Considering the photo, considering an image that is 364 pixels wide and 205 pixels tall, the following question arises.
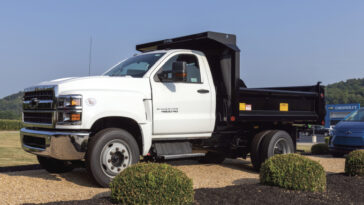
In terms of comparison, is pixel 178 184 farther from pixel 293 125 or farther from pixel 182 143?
pixel 293 125

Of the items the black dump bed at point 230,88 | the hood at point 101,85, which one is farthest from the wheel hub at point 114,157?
the black dump bed at point 230,88

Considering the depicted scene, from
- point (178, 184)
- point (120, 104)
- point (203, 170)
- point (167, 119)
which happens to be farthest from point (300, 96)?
point (178, 184)

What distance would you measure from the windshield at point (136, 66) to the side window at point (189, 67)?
0.23 metres

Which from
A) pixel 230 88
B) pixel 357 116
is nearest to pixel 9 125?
pixel 357 116

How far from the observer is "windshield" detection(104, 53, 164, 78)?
7520 millimetres

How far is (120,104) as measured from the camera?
21.7 ft

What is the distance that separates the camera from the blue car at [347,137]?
12.5 metres

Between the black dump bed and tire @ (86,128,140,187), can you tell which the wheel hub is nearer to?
tire @ (86,128,140,187)

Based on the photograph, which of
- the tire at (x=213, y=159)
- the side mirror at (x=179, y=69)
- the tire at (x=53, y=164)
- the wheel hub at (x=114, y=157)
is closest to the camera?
the wheel hub at (x=114, y=157)

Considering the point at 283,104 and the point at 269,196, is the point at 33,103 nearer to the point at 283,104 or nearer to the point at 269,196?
the point at 269,196

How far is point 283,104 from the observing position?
931 centimetres

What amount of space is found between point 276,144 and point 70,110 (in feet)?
15.6

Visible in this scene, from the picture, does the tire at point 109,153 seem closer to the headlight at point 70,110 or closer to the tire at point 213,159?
the headlight at point 70,110

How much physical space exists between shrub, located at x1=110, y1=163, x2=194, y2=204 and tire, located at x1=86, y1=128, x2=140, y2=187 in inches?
57.3
